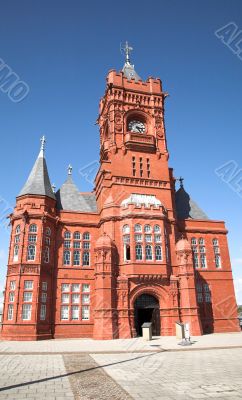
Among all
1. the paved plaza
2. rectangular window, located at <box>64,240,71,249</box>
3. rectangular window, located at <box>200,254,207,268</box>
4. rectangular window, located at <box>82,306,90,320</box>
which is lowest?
the paved plaza

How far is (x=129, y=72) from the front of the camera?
46000mm

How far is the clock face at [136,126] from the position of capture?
39.5 metres

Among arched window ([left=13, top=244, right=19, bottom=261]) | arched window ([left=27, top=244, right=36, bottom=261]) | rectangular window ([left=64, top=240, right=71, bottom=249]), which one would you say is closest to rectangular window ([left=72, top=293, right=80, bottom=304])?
rectangular window ([left=64, top=240, right=71, bottom=249])

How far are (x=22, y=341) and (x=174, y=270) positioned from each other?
52.0 ft

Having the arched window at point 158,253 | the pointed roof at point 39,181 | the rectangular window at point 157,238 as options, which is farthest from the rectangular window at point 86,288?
the pointed roof at point 39,181

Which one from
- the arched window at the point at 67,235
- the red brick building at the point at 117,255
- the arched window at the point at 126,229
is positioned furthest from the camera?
the arched window at the point at 67,235

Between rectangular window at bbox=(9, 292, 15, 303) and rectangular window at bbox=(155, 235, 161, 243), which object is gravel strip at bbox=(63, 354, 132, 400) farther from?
rectangular window at bbox=(155, 235, 161, 243)

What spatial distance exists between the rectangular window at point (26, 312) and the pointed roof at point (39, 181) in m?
11.1

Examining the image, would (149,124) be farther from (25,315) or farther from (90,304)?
(25,315)

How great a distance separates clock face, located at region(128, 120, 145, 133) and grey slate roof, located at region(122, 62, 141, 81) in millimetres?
7910

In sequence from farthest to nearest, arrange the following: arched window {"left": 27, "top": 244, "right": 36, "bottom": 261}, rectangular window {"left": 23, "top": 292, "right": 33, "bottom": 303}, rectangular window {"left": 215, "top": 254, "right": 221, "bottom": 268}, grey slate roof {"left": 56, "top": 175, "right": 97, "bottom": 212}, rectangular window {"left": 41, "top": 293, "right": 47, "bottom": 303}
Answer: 1. rectangular window {"left": 215, "top": 254, "right": 221, "bottom": 268}
2. grey slate roof {"left": 56, "top": 175, "right": 97, "bottom": 212}
3. arched window {"left": 27, "top": 244, "right": 36, "bottom": 261}
4. rectangular window {"left": 41, "top": 293, "right": 47, "bottom": 303}
5. rectangular window {"left": 23, "top": 292, "right": 33, "bottom": 303}

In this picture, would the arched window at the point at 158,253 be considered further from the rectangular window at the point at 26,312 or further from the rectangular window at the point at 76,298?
the rectangular window at the point at 26,312

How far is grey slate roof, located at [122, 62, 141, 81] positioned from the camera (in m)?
44.8

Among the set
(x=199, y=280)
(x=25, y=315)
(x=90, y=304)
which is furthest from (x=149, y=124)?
(x=25, y=315)
